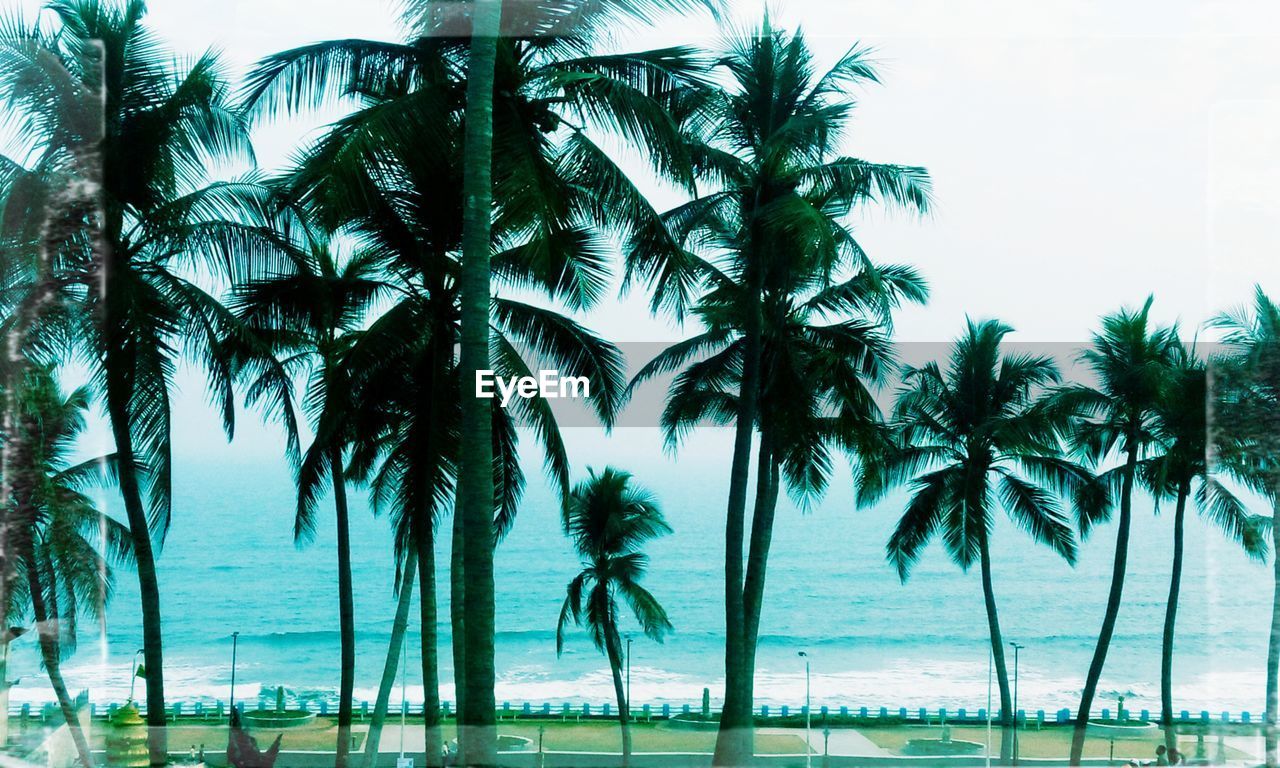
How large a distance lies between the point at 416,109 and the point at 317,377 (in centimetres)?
174

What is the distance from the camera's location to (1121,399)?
5539 millimetres

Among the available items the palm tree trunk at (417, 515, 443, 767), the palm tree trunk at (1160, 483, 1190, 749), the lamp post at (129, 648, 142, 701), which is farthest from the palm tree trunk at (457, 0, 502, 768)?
the palm tree trunk at (1160, 483, 1190, 749)

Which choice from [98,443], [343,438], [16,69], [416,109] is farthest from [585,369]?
[16,69]

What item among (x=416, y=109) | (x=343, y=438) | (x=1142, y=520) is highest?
(x=416, y=109)

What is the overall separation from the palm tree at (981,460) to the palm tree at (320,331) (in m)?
3.28

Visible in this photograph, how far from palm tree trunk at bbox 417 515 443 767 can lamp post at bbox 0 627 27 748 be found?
201 centimetres

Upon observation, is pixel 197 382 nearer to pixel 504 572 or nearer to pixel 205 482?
pixel 205 482

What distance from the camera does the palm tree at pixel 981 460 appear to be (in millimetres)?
5695

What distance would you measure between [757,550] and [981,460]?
7.07 feet

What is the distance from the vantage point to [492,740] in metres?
4.86

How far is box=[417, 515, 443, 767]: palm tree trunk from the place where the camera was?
5137 mm

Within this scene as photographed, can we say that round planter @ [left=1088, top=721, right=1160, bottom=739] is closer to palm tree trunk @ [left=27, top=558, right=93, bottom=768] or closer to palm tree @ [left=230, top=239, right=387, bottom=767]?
palm tree @ [left=230, top=239, right=387, bottom=767]

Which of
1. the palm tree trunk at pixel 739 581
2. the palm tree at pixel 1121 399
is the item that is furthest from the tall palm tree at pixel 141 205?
the palm tree at pixel 1121 399

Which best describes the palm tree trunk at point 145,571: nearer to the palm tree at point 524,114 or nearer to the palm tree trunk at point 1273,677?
the palm tree at point 524,114
